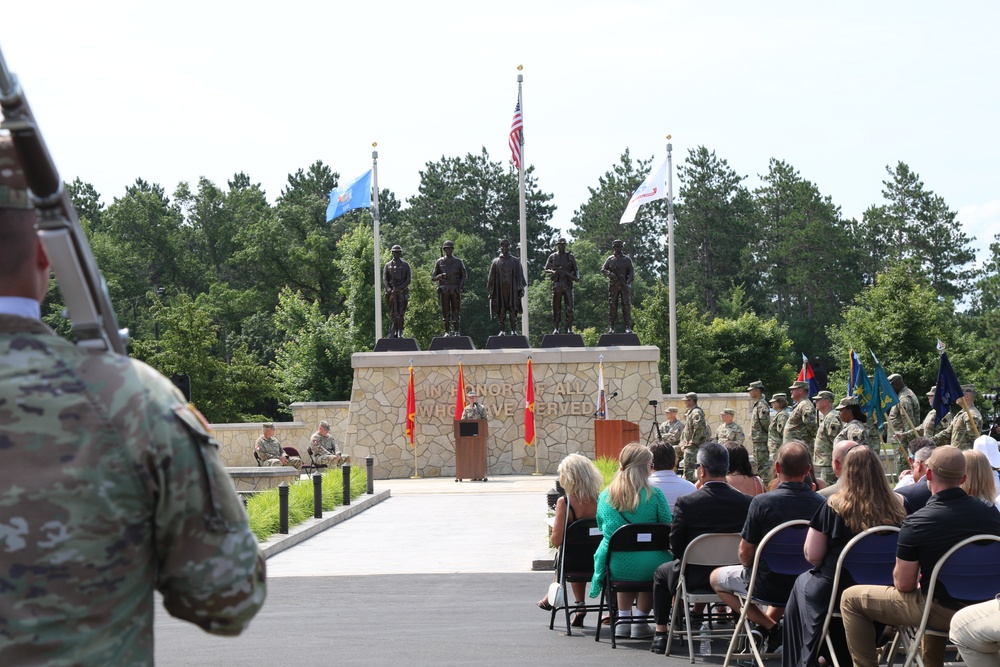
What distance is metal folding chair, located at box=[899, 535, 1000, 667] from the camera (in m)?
6.11

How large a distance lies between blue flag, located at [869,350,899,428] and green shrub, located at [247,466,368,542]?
333 inches

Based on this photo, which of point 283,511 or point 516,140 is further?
point 516,140

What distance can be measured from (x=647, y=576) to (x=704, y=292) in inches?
2670

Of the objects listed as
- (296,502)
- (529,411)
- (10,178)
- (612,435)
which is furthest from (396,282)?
(10,178)

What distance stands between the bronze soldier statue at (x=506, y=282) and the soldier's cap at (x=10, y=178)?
1141 inches

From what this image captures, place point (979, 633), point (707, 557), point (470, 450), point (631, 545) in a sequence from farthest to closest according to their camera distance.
Answer: point (470, 450) < point (631, 545) < point (707, 557) < point (979, 633)

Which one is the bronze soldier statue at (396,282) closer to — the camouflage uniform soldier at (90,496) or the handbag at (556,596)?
the handbag at (556,596)

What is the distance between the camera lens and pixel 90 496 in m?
2.15

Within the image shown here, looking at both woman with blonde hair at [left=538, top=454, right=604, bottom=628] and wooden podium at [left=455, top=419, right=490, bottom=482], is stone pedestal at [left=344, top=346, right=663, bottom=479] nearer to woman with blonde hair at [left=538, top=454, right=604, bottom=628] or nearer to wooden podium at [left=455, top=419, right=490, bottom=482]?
wooden podium at [left=455, top=419, right=490, bottom=482]

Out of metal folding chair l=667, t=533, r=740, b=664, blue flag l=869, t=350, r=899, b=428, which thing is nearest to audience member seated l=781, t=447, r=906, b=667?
metal folding chair l=667, t=533, r=740, b=664

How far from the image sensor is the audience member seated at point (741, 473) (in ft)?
31.5

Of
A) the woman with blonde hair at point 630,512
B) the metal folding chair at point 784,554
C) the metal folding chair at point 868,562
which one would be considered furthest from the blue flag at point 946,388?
the metal folding chair at point 868,562

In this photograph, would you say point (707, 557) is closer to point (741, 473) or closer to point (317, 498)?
point (741, 473)

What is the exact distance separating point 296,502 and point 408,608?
8388 millimetres
